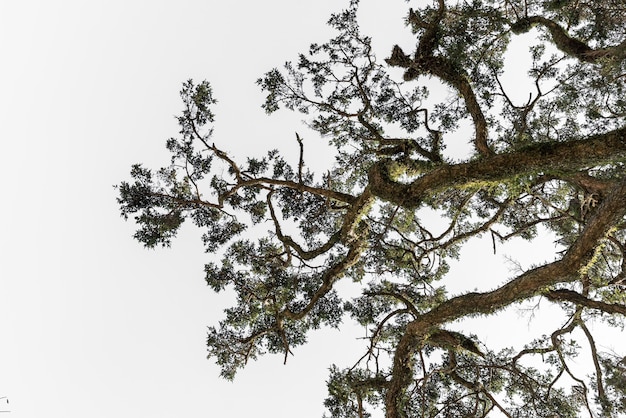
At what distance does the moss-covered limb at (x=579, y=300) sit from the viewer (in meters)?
6.76

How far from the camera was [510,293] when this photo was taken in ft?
21.4

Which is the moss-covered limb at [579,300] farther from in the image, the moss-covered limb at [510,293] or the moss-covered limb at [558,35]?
the moss-covered limb at [558,35]

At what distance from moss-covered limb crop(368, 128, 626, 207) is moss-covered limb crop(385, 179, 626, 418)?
2.02 feet

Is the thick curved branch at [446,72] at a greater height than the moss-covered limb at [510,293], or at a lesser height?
greater

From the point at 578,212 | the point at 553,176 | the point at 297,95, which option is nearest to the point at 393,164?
the point at 553,176

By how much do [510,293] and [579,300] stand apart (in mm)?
1598

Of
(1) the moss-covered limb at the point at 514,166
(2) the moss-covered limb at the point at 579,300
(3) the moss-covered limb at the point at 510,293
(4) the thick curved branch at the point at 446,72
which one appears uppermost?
(4) the thick curved branch at the point at 446,72

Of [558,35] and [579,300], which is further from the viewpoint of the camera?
[558,35]

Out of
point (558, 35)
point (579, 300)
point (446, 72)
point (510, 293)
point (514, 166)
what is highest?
point (558, 35)

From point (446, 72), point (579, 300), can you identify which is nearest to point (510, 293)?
point (579, 300)

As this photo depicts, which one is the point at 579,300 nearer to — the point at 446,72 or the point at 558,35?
the point at 446,72

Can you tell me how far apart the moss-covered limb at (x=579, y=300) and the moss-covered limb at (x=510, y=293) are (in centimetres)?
95

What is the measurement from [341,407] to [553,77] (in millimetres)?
8118

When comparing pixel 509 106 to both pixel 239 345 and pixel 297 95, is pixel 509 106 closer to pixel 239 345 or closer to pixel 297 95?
pixel 297 95
